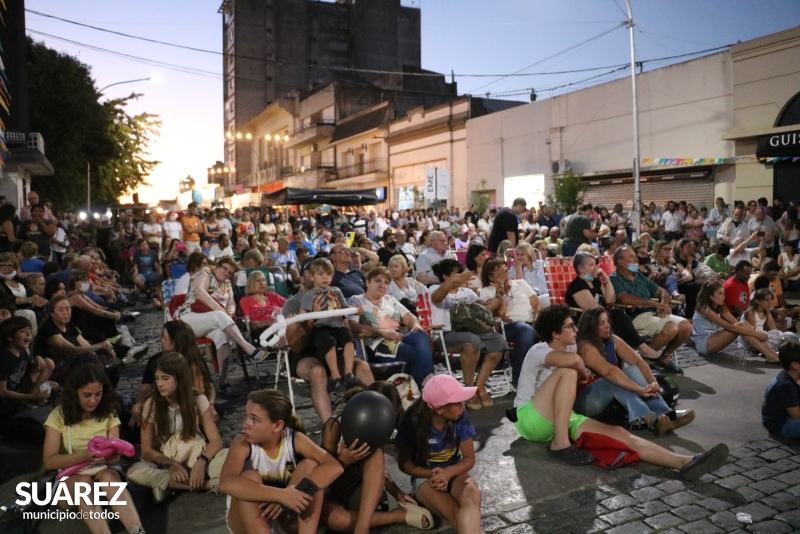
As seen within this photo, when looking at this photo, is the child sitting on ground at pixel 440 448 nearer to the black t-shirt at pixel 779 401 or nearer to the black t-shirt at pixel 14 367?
the black t-shirt at pixel 779 401

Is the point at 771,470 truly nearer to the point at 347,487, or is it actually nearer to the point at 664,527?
the point at 664,527

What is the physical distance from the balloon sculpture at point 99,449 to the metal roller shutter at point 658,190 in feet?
62.3

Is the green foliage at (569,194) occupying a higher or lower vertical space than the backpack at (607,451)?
higher

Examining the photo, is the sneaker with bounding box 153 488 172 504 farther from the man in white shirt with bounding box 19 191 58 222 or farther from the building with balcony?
the building with balcony

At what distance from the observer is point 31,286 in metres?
7.83

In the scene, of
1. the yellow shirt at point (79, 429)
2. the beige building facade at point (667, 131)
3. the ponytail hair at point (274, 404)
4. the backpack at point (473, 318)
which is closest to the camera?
the ponytail hair at point (274, 404)

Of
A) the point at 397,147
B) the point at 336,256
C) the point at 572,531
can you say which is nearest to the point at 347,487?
the point at 572,531

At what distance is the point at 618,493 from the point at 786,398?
1.86m

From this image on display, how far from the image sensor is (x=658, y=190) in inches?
849

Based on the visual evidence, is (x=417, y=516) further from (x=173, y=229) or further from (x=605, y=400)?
(x=173, y=229)

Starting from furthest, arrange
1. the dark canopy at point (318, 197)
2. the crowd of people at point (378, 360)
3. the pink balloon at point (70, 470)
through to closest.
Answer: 1. the dark canopy at point (318, 197)
2. the pink balloon at point (70, 470)
3. the crowd of people at point (378, 360)

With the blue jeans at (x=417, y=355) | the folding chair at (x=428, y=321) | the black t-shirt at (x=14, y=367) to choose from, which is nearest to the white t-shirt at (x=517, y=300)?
the folding chair at (x=428, y=321)

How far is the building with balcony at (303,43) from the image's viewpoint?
2379 inches

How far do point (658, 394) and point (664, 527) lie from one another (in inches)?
71.1
